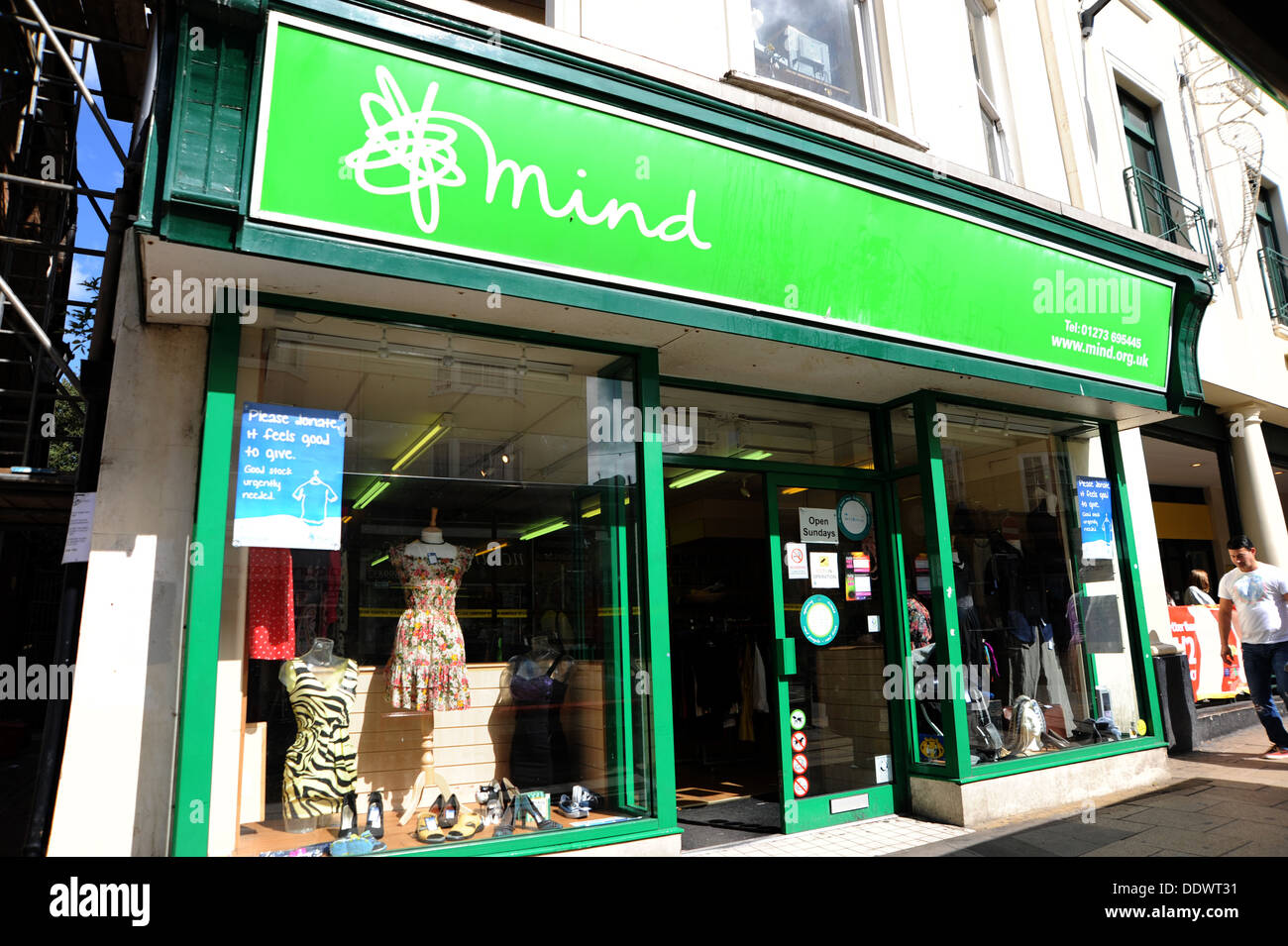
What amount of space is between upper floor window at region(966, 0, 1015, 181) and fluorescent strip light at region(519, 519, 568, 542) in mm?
5725

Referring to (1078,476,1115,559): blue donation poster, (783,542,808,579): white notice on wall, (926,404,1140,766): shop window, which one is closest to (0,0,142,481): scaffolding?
(783,542,808,579): white notice on wall

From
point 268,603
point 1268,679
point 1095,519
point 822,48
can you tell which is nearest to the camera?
point 268,603

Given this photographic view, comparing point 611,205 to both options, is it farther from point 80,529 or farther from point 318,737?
point 318,737

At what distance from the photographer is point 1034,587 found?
697 cm

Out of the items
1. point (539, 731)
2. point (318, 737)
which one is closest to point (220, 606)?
point (318, 737)

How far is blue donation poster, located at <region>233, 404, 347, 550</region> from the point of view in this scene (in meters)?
3.84

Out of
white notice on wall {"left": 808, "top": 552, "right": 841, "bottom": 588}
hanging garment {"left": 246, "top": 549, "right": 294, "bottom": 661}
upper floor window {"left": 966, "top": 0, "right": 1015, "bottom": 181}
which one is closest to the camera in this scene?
hanging garment {"left": 246, "top": 549, "right": 294, "bottom": 661}

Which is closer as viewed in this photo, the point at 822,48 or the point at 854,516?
the point at 854,516

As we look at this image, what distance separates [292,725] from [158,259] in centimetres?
238

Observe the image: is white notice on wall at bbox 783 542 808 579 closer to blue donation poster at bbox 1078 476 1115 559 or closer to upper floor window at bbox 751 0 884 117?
blue donation poster at bbox 1078 476 1115 559

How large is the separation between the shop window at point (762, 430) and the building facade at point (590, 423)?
0.03 meters

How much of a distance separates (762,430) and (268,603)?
3603 millimetres

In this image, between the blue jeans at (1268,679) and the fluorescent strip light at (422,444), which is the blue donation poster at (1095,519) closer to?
the blue jeans at (1268,679)
